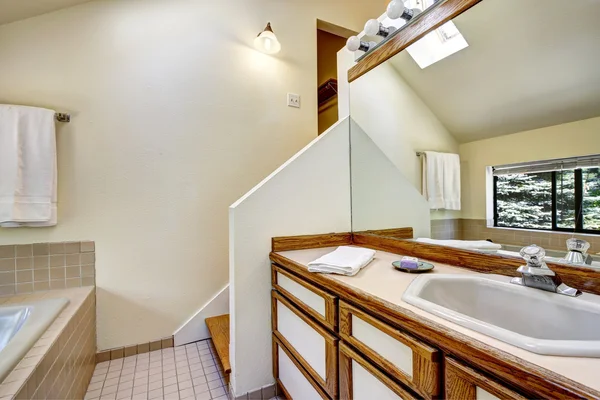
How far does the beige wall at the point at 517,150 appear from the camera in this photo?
841 millimetres

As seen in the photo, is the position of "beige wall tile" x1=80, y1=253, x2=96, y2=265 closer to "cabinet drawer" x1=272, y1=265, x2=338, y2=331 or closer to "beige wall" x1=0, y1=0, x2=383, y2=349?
"beige wall" x1=0, y1=0, x2=383, y2=349

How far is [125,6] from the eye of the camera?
183 cm

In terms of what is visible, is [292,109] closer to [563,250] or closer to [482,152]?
[482,152]

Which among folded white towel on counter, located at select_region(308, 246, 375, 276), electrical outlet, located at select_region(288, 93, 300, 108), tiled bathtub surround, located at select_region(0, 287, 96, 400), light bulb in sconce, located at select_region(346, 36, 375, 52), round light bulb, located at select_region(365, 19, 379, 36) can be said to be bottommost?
tiled bathtub surround, located at select_region(0, 287, 96, 400)

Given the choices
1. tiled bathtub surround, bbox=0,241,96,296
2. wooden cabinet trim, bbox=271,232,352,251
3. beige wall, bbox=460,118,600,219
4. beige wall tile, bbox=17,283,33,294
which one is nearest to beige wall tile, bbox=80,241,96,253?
tiled bathtub surround, bbox=0,241,96,296

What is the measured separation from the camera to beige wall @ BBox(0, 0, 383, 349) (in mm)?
1675

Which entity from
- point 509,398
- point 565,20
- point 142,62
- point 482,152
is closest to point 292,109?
point 142,62

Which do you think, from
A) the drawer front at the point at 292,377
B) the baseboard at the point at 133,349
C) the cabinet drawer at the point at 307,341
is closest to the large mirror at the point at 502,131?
the cabinet drawer at the point at 307,341

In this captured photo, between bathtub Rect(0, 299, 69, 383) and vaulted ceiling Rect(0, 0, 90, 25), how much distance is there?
1608mm

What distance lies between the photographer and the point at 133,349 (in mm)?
1826

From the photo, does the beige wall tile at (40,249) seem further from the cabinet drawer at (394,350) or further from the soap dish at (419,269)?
→ the soap dish at (419,269)

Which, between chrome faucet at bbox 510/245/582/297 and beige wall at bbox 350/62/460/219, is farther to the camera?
beige wall at bbox 350/62/460/219

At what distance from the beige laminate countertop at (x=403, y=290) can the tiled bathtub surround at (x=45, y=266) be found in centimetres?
132

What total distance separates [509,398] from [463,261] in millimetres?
668
